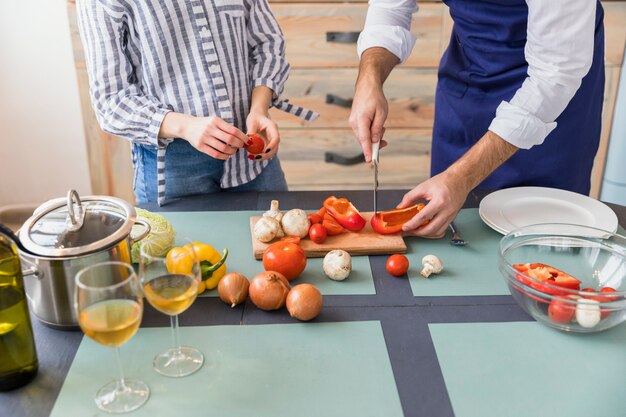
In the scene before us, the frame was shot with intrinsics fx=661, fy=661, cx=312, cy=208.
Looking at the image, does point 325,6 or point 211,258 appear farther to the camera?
point 325,6

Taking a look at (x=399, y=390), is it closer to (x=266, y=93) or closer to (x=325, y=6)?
(x=266, y=93)

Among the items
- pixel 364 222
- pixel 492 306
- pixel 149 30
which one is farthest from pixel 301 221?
pixel 149 30

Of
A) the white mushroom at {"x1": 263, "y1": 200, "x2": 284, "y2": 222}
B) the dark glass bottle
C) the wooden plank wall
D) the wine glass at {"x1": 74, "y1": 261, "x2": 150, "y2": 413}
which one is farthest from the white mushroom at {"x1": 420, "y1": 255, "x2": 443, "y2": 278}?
the wooden plank wall

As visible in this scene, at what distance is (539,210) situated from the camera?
153cm

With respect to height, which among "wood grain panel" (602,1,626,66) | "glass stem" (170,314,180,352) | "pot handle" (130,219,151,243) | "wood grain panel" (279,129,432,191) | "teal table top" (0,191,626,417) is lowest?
"wood grain panel" (279,129,432,191)

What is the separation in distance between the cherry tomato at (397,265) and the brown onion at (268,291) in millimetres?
225

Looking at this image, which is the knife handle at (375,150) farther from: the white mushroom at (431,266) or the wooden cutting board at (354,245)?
the white mushroom at (431,266)

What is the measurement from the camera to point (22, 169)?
10.3 feet

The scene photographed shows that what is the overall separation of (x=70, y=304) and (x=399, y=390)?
540 mm

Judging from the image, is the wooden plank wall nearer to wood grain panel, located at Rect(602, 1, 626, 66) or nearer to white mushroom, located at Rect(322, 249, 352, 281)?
wood grain panel, located at Rect(602, 1, 626, 66)

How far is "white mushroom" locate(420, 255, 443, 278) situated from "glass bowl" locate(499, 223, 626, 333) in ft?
0.41

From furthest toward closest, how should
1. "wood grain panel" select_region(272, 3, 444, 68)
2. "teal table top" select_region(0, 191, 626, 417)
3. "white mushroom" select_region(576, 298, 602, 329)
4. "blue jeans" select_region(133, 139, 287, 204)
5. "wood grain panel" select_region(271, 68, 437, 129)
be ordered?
"wood grain panel" select_region(271, 68, 437, 129), "wood grain panel" select_region(272, 3, 444, 68), "blue jeans" select_region(133, 139, 287, 204), "white mushroom" select_region(576, 298, 602, 329), "teal table top" select_region(0, 191, 626, 417)

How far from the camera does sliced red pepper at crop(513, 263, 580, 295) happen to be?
43.2 inches

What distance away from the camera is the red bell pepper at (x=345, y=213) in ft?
4.64
